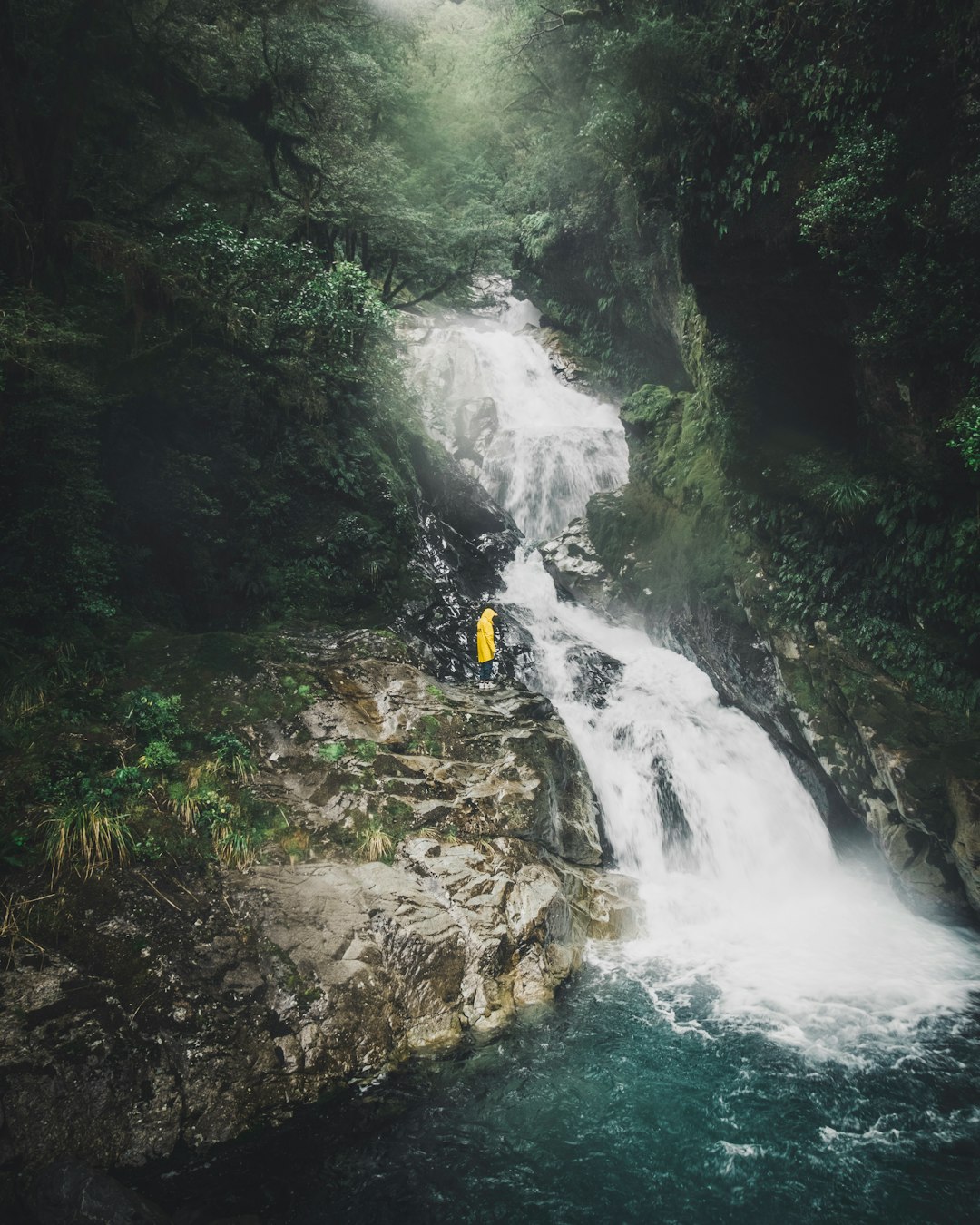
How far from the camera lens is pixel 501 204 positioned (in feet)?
69.9

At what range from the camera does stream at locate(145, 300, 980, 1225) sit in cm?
489

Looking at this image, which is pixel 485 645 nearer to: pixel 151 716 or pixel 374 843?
pixel 374 843

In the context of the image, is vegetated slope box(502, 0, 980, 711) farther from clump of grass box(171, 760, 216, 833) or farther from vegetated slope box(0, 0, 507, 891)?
clump of grass box(171, 760, 216, 833)

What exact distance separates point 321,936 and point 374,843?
4.65ft

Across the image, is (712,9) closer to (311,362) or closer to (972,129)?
(972,129)

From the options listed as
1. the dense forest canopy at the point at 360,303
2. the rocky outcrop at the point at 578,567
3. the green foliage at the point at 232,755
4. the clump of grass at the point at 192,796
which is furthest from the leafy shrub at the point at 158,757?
the rocky outcrop at the point at 578,567

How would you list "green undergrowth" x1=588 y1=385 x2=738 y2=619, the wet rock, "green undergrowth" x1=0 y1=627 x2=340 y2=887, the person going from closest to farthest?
the wet rock
"green undergrowth" x1=0 y1=627 x2=340 y2=887
the person
"green undergrowth" x1=588 y1=385 x2=738 y2=619

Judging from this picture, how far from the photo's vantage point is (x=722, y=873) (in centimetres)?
1097

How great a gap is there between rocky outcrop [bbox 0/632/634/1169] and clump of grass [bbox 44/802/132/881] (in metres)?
0.19

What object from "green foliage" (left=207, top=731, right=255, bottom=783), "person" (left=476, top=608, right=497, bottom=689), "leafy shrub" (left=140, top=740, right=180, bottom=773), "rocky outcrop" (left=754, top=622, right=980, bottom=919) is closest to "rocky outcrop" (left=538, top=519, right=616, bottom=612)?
"person" (left=476, top=608, right=497, bottom=689)

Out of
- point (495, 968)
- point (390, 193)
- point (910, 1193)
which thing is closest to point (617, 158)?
point (390, 193)

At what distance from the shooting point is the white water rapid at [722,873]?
7.37 metres

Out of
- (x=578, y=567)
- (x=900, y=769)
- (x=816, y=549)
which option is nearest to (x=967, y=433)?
(x=816, y=549)

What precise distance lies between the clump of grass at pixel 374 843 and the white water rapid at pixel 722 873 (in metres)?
3.26
